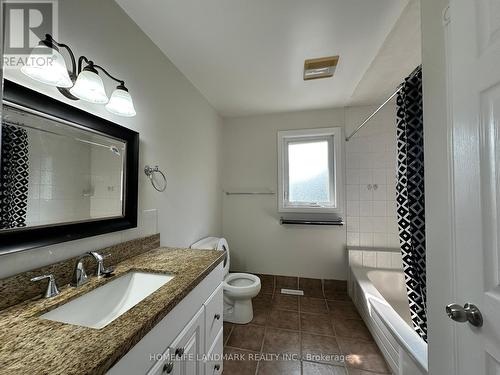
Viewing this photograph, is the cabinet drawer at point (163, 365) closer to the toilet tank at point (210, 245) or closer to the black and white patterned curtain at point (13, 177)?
the black and white patterned curtain at point (13, 177)

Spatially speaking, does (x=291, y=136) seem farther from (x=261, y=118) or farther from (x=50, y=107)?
(x=50, y=107)

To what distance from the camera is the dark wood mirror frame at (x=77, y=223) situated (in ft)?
2.47

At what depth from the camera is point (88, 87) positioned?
0.94m

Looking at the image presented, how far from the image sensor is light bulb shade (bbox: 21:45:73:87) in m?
0.77

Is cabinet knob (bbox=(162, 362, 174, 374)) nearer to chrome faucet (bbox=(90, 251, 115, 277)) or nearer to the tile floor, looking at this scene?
chrome faucet (bbox=(90, 251, 115, 277))

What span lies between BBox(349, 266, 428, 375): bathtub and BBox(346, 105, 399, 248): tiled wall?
38cm

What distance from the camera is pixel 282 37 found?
1.44m

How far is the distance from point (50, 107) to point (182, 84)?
1.20 m

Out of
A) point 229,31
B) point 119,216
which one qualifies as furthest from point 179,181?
point 229,31

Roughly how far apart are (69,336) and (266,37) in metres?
1.79

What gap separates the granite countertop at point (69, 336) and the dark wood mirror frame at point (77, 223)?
216 mm

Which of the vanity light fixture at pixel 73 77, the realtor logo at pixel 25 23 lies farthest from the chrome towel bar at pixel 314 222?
the realtor logo at pixel 25 23

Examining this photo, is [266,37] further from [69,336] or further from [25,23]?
[69,336]

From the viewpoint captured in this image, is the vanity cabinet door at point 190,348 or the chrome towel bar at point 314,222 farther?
the chrome towel bar at point 314,222
